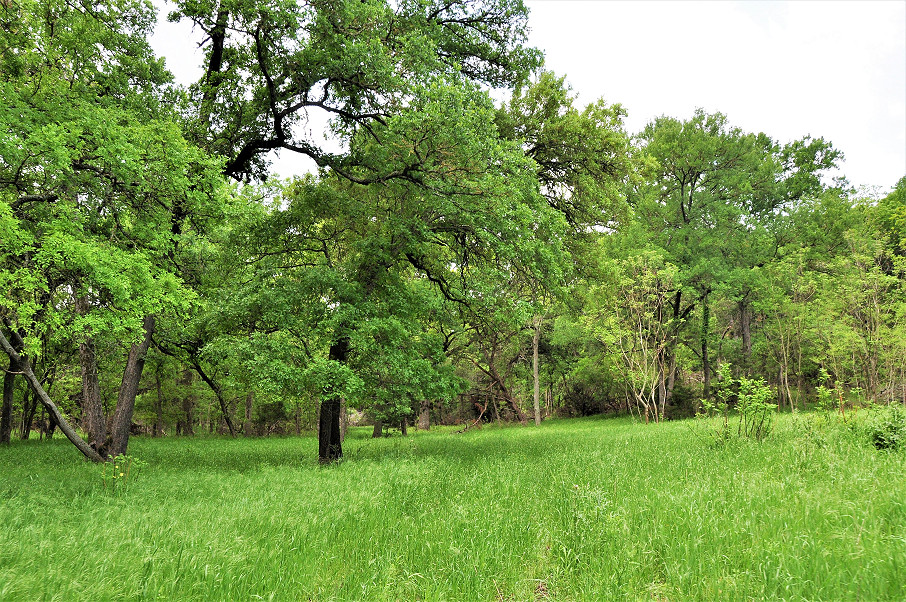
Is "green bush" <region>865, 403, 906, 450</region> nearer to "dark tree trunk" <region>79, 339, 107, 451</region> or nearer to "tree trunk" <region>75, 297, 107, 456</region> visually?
"tree trunk" <region>75, 297, 107, 456</region>

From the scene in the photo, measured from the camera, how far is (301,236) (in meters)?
11.7

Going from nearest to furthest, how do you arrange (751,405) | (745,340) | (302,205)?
(751,405) < (302,205) < (745,340)

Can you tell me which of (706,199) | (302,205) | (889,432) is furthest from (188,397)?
(706,199)

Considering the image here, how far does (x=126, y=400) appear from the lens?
10.2 metres

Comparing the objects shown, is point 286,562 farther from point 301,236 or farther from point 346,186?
point 346,186

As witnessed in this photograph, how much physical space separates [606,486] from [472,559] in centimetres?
292

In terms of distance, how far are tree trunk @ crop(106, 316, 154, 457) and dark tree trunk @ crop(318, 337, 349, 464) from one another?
4554 millimetres

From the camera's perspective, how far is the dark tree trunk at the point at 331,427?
36.3 feet

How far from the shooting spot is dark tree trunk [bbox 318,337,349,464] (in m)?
11.1

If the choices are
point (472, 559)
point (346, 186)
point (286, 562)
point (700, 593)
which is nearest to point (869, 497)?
point (700, 593)

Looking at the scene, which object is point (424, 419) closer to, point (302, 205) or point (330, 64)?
point (302, 205)

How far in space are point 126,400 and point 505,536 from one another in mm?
10676

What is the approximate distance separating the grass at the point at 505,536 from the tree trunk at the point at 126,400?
2.98 meters

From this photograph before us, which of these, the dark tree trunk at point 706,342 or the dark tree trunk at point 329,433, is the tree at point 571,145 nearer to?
the dark tree trunk at point 329,433
